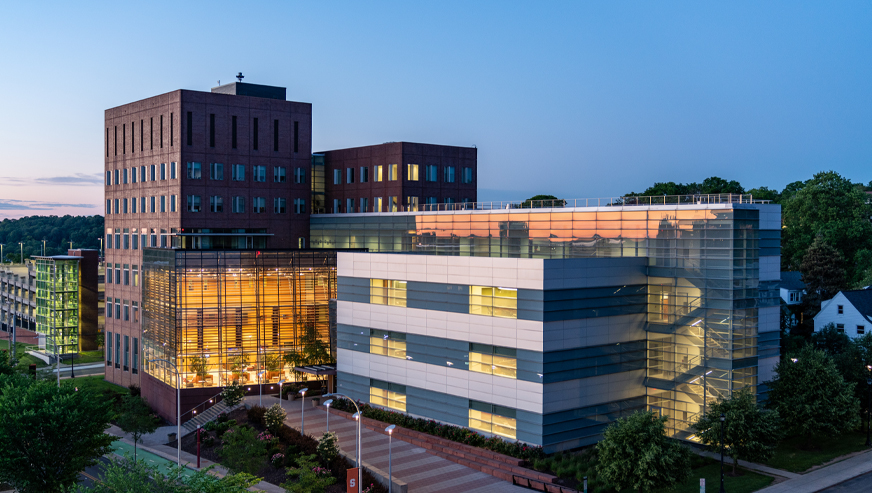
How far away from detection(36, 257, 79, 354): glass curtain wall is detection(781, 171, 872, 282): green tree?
10556 cm

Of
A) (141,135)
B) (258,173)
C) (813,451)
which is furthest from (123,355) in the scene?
(813,451)

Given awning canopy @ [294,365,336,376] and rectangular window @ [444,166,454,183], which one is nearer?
awning canopy @ [294,365,336,376]

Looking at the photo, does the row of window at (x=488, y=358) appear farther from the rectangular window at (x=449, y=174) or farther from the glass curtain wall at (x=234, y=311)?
the rectangular window at (x=449, y=174)

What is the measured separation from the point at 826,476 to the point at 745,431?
5744 mm

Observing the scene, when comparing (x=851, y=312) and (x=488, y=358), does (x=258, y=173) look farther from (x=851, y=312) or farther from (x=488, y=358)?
(x=851, y=312)

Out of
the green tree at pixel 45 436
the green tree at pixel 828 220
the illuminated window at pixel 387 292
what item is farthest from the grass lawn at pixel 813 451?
the green tree at pixel 828 220

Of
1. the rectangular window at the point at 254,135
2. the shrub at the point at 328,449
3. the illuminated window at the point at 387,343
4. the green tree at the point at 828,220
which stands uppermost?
the rectangular window at the point at 254,135

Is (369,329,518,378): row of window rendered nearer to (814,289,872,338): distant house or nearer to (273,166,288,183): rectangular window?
(273,166,288,183): rectangular window

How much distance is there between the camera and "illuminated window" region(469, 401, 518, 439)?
152ft

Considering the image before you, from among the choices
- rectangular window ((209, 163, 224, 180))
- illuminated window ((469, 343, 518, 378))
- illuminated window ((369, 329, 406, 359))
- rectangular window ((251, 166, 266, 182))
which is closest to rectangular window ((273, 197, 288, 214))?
rectangular window ((251, 166, 266, 182))

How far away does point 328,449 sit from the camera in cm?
4309

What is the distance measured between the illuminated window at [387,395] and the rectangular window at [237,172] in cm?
2975

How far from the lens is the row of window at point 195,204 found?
2864 inches

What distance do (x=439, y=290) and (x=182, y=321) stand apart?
79.2 feet
